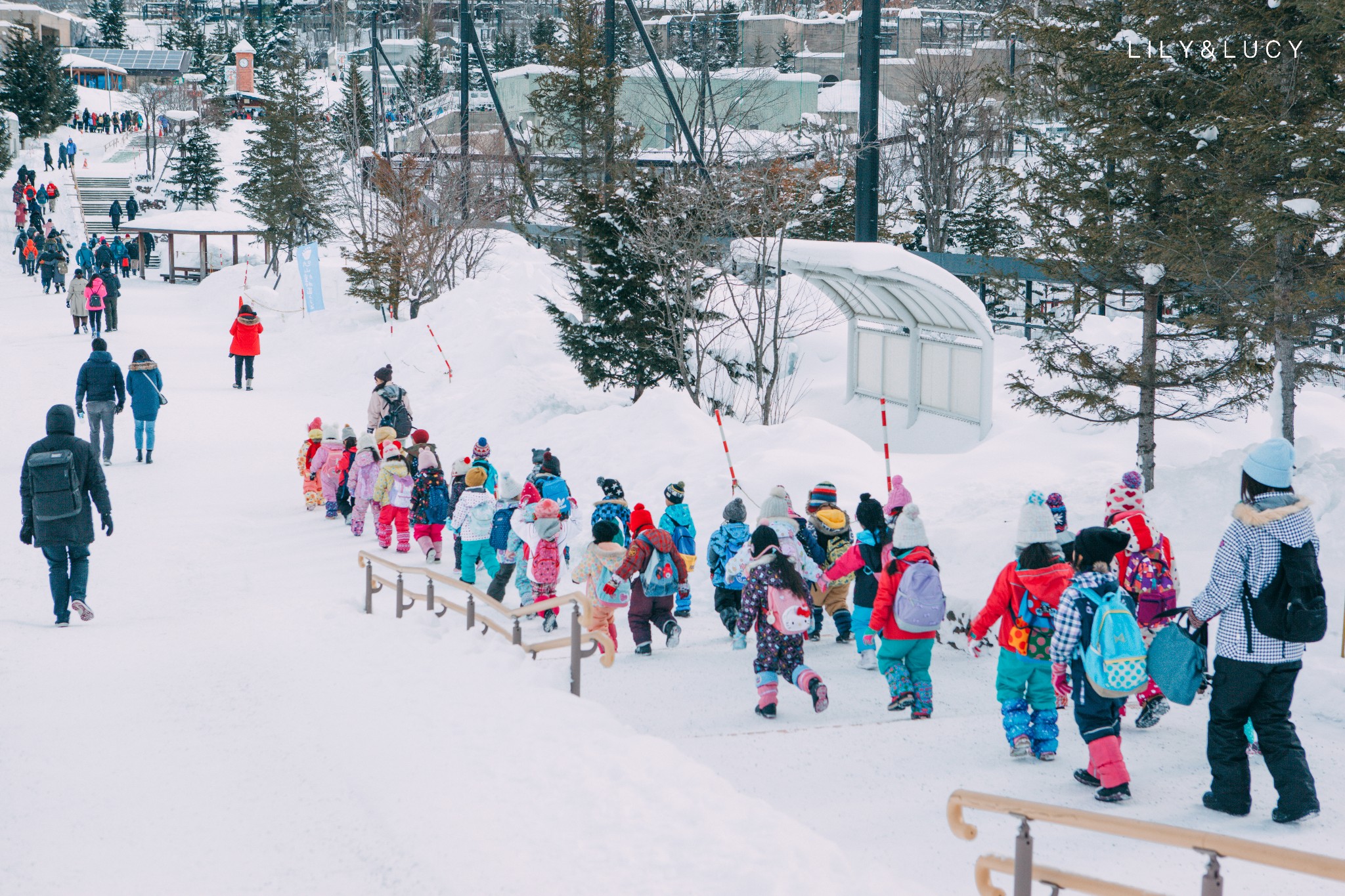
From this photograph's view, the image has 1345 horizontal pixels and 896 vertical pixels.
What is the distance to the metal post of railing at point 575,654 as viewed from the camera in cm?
672

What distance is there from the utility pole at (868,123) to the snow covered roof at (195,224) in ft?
92.9

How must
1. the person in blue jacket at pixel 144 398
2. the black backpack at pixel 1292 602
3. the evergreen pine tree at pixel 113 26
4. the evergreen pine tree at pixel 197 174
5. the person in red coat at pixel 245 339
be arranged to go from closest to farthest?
the black backpack at pixel 1292 602 < the person in blue jacket at pixel 144 398 < the person in red coat at pixel 245 339 < the evergreen pine tree at pixel 197 174 < the evergreen pine tree at pixel 113 26

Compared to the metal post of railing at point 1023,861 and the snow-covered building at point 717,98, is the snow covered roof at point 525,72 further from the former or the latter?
the metal post of railing at point 1023,861

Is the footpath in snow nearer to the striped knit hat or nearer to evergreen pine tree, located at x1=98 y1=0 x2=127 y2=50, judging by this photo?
the striped knit hat

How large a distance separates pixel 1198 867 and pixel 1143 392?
7.66m

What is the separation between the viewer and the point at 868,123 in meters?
13.5

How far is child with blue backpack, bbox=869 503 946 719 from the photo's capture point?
21.1ft

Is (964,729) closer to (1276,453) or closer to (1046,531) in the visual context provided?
(1046,531)

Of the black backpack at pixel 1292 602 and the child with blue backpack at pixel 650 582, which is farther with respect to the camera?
the child with blue backpack at pixel 650 582

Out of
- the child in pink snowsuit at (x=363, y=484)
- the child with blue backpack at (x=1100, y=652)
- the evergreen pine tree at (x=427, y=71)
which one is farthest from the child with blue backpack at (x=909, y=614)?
the evergreen pine tree at (x=427, y=71)

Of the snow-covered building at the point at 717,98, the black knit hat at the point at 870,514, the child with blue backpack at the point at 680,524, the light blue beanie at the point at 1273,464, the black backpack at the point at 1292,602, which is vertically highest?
the snow-covered building at the point at 717,98

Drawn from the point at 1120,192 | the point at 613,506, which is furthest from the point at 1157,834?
the point at 1120,192

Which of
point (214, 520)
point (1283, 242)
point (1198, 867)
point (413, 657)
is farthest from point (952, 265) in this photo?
point (1198, 867)

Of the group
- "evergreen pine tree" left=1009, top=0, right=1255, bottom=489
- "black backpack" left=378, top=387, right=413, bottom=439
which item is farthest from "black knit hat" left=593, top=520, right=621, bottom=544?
"black backpack" left=378, top=387, right=413, bottom=439
